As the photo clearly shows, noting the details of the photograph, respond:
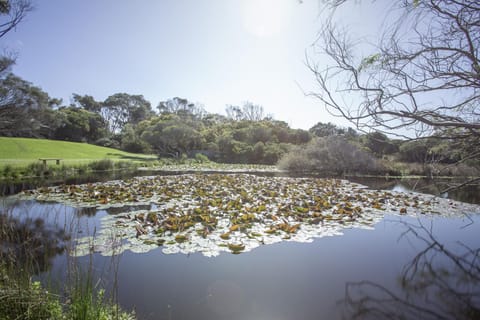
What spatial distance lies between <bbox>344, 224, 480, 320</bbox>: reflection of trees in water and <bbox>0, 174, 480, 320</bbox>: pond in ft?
0.05

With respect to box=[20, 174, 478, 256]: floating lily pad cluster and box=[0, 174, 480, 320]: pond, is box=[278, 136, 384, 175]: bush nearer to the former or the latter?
box=[20, 174, 478, 256]: floating lily pad cluster

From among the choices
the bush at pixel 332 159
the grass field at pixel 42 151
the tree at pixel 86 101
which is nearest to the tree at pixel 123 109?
the tree at pixel 86 101

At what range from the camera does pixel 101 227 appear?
4.64 meters

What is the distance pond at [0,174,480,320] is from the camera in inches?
102

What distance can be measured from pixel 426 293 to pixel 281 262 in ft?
5.71

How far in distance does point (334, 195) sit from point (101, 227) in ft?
22.2

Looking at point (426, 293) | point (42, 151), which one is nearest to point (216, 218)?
point (426, 293)

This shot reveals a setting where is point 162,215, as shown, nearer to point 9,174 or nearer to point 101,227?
point 101,227

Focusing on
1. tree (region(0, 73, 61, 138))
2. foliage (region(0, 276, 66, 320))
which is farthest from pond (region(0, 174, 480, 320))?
tree (region(0, 73, 61, 138))

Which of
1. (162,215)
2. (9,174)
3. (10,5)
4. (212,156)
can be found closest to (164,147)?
(212,156)

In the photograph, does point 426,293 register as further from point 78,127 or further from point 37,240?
point 78,127

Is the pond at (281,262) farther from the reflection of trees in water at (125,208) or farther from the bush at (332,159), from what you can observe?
the bush at (332,159)

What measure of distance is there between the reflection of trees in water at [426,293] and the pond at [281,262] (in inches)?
0.6

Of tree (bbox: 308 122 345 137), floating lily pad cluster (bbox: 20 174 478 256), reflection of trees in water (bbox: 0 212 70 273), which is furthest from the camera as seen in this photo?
tree (bbox: 308 122 345 137)
